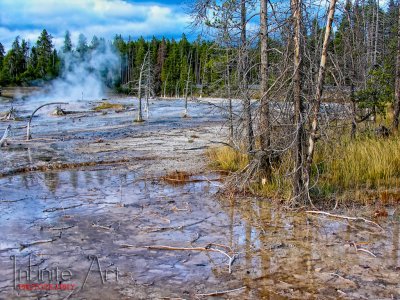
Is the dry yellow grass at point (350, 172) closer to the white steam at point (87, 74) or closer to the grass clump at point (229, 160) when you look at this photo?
the grass clump at point (229, 160)

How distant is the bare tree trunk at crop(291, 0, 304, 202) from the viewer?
24.4 feet

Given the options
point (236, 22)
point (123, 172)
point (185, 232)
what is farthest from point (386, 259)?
point (123, 172)

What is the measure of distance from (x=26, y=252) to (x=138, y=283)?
6.33 feet

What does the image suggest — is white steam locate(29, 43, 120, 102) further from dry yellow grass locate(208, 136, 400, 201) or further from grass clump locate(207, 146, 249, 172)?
dry yellow grass locate(208, 136, 400, 201)

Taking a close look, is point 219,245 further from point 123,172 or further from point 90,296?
point 123,172

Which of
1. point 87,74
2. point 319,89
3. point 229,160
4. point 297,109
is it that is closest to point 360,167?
point 297,109

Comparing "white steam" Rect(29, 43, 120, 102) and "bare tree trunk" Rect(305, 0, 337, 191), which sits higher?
"white steam" Rect(29, 43, 120, 102)

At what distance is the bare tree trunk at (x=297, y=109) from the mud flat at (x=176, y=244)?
0.60m

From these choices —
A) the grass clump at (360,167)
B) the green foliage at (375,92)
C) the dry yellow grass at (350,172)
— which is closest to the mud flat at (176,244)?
the dry yellow grass at (350,172)

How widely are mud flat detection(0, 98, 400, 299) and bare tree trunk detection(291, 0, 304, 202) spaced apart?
1.97 feet

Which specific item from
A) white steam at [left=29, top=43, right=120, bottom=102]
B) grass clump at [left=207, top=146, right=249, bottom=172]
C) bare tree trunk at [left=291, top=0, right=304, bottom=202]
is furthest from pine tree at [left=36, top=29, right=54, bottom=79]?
bare tree trunk at [left=291, top=0, right=304, bottom=202]

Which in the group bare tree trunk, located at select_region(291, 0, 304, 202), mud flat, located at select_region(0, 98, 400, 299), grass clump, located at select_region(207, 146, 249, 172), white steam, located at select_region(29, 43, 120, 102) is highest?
white steam, located at select_region(29, 43, 120, 102)

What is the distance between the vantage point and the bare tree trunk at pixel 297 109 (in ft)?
24.4

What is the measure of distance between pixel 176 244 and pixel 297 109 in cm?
322
